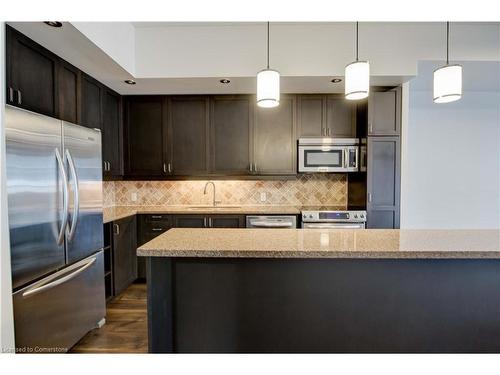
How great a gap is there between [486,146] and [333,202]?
2443 millimetres

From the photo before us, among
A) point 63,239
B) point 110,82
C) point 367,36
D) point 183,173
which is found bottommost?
point 63,239

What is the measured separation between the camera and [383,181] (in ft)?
11.3

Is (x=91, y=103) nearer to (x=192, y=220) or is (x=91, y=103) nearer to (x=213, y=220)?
(x=192, y=220)

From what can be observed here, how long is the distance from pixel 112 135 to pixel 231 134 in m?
1.44

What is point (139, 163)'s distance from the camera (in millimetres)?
3771

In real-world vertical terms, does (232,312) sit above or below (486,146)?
below

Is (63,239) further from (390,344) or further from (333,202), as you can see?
(333,202)

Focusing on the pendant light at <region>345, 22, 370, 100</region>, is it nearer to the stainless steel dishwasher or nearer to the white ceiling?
the white ceiling

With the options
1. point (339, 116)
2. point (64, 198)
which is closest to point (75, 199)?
point (64, 198)

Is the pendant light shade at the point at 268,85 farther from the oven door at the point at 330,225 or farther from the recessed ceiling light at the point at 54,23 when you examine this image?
the oven door at the point at 330,225

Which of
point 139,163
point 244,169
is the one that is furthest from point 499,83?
point 139,163

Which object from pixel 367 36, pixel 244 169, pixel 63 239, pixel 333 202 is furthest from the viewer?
pixel 333 202

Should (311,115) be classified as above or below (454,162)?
above

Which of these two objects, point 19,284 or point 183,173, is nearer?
point 19,284
